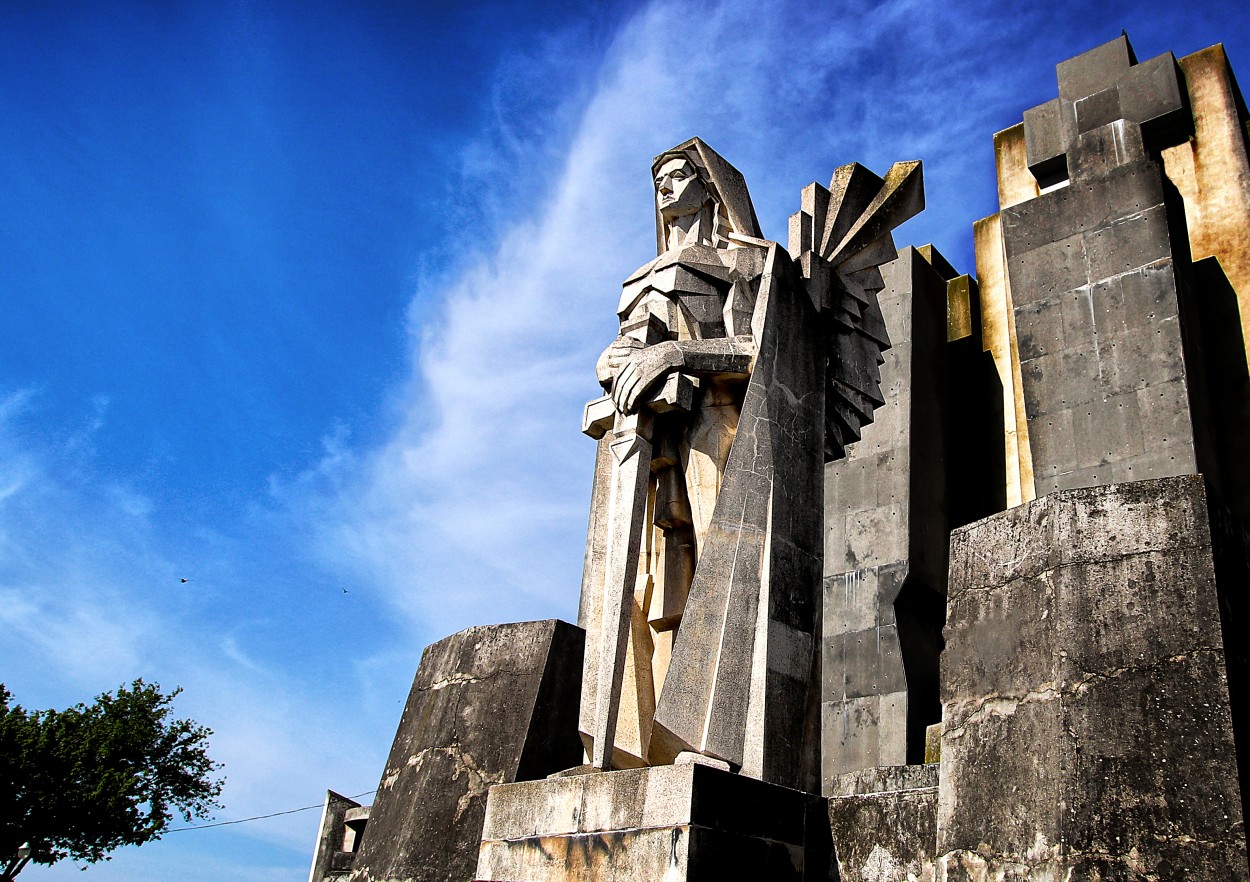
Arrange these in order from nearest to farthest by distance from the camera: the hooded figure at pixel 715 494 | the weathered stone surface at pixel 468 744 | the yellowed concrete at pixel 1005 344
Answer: the hooded figure at pixel 715 494 < the weathered stone surface at pixel 468 744 < the yellowed concrete at pixel 1005 344

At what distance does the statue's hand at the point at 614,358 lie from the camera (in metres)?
6.84

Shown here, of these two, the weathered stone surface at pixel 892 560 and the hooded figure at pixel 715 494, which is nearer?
the hooded figure at pixel 715 494

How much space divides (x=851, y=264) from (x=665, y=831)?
3912 millimetres

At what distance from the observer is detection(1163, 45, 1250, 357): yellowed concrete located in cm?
939

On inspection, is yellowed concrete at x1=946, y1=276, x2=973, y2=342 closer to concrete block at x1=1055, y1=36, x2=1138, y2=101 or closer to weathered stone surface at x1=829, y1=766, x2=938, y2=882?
concrete block at x1=1055, y1=36, x2=1138, y2=101

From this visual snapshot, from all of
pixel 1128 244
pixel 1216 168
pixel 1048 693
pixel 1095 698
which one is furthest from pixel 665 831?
pixel 1216 168

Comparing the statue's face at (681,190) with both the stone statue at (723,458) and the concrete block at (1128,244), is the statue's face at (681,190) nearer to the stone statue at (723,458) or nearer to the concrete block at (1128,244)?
the stone statue at (723,458)

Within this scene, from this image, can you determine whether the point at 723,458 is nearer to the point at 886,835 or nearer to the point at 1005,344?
the point at 886,835

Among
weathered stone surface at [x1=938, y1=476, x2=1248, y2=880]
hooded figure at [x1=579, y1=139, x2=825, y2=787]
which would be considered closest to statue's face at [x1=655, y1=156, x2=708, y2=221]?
hooded figure at [x1=579, y1=139, x2=825, y2=787]

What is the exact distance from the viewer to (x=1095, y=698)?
405cm

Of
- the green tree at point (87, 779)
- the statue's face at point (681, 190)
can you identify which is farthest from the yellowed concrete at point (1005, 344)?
the green tree at point (87, 779)

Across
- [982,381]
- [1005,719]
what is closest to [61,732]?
[982,381]

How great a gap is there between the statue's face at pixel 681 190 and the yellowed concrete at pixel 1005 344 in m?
3.80

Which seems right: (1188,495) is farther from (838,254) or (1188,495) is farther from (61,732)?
(61,732)
